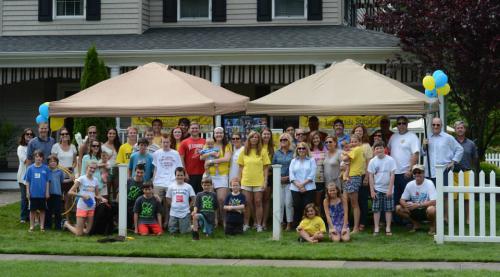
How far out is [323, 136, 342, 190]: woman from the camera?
13.9 metres

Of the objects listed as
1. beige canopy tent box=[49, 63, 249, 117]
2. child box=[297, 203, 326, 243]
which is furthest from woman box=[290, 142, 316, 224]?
beige canopy tent box=[49, 63, 249, 117]

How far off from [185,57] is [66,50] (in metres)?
3.12

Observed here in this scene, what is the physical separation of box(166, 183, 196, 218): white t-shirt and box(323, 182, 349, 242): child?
2.24 m

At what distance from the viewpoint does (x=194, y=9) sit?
79.8 feet

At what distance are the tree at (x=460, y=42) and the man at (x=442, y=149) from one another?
15.7 feet

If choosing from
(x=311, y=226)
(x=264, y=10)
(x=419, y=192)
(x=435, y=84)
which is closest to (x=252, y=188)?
(x=311, y=226)

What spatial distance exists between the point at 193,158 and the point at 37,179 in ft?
8.55

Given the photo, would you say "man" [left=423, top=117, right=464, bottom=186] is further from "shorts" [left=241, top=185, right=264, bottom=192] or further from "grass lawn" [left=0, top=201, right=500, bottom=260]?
"shorts" [left=241, top=185, right=264, bottom=192]

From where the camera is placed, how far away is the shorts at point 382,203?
1343 centimetres

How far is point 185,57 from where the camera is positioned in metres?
21.7

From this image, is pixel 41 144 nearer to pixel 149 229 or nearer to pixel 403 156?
pixel 149 229

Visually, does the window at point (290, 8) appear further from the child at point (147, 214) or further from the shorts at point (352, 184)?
the child at point (147, 214)

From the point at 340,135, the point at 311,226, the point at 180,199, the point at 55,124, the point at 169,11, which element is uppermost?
the point at 169,11

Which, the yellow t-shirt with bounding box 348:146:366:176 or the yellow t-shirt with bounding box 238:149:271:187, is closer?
the yellow t-shirt with bounding box 348:146:366:176
